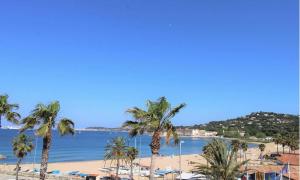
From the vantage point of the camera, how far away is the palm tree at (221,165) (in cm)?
2181

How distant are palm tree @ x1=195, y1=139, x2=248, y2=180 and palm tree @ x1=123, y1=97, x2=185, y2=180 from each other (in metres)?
2.55

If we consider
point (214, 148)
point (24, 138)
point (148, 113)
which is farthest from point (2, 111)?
point (24, 138)

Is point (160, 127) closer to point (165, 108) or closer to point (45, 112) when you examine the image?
point (165, 108)

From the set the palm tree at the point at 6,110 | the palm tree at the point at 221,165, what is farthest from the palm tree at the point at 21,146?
the palm tree at the point at 221,165

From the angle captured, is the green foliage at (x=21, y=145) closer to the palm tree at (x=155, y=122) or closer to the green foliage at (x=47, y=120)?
the green foliage at (x=47, y=120)

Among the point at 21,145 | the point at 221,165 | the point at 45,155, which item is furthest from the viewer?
the point at 21,145

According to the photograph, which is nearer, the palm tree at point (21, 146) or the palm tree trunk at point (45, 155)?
the palm tree trunk at point (45, 155)

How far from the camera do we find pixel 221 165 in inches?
864

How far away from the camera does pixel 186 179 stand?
5309 cm

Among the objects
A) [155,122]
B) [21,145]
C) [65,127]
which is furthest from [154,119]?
[21,145]

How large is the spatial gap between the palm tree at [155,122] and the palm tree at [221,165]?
2548 millimetres

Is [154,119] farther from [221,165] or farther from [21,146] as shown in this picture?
[21,146]

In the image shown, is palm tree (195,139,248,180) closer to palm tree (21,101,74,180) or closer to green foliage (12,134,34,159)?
palm tree (21,101,74,180)

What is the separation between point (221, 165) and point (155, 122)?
4541mm
